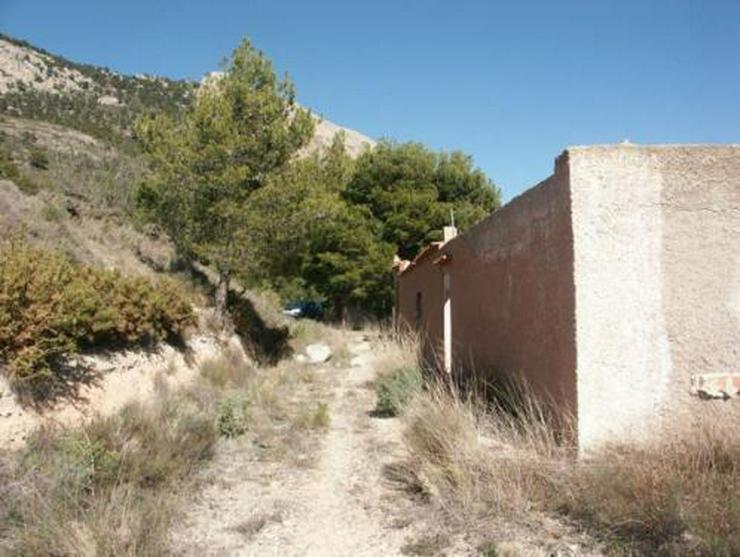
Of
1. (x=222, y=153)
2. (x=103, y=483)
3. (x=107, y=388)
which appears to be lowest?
(x=103, y=483)

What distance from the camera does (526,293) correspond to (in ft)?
25.0

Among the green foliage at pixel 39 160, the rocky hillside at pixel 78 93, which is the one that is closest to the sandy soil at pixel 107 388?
the green foliage at pixel 39 160

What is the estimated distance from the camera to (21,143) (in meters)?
31.6

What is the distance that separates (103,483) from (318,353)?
12.8 meters

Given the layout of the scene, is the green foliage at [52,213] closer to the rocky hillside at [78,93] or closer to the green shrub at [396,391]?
the green shrub at [396,391]

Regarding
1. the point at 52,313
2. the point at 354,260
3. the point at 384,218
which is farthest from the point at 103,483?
the point at 384,218

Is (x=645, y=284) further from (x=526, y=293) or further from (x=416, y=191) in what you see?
(x=416, y=191)

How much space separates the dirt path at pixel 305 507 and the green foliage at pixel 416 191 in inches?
775

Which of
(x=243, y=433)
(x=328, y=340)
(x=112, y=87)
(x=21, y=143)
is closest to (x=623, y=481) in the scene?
(x=243, y=433)

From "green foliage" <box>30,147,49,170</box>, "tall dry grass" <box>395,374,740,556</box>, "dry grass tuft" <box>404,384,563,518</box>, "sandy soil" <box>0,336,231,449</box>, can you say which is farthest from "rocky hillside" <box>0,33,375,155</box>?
"tall dry grass" <box>395,374,740,556</box>

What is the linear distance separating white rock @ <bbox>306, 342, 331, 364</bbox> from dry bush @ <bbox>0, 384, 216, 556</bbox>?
10198 mm

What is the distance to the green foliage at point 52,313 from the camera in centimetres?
670

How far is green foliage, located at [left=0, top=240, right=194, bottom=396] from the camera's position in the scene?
6699 mm

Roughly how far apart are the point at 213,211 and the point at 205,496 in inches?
347
